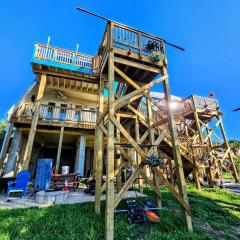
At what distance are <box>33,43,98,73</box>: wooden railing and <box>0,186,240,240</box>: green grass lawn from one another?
25.4 ft

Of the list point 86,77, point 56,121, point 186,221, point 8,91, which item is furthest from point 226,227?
point 8,91

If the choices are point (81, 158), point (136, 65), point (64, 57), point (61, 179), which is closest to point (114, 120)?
point (136, 65)

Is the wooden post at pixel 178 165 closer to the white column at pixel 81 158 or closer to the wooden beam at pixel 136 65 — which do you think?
the wooden beam at pixel 136 65

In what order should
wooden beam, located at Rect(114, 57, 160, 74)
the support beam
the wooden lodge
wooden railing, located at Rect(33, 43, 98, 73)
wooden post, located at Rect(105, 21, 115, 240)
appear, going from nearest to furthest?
wooden post, located at Rect(105, 21, 115, 240) → the wooden lodge → wooden beam, located at Rect(114, 57, 160, 74) → wooden railing, located at Rect(33, 43, 98, 73) → the support beam

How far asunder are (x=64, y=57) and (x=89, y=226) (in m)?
9.06

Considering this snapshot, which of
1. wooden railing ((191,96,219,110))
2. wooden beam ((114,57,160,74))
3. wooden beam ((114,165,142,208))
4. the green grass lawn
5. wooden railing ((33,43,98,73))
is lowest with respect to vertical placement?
the green grass lawn

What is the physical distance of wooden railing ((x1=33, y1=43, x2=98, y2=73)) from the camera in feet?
29.8

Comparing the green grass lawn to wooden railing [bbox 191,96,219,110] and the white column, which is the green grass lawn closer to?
the white column

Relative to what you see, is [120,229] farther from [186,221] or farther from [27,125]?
[27,125]

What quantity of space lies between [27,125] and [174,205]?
9736 mm

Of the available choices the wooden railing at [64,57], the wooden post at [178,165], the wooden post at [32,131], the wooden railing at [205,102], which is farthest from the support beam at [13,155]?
the wooden railing at [205,102]

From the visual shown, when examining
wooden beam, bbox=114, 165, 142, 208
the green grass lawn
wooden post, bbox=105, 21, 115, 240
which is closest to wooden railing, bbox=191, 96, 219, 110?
the green grass lawn

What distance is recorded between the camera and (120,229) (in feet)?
11.7

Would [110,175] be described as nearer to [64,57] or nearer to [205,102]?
[64,57]
